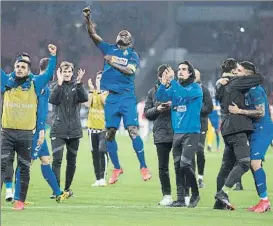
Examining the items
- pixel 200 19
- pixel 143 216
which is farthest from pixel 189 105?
pixel 200 19

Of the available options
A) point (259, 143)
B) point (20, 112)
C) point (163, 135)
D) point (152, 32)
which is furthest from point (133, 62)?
point (152, 32)

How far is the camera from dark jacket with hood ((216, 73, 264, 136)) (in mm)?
13336

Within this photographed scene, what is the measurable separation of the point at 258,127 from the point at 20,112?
3.00 meters

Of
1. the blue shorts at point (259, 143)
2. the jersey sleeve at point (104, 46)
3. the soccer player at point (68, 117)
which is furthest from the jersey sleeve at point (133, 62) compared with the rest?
the blue shorts at point (259, 143)

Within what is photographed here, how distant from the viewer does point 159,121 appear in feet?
47.0

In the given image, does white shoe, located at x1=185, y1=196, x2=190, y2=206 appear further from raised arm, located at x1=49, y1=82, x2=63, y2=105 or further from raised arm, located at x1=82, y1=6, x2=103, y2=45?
raised arm, located at x1=82, y1=6, x2=103, y2=45

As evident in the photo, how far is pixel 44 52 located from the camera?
133 ft

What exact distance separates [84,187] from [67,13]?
2365 cm

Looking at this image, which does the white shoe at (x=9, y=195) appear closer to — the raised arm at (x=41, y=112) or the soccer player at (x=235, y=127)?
the raised arm at (x=41, y=112)

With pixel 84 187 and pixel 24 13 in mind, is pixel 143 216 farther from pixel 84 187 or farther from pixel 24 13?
pixel 24 13

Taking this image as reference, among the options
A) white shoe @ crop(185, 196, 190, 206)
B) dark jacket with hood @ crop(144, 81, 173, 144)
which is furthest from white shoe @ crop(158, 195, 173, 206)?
dark jacket with hood @ crop(144, 81, 173, 144)

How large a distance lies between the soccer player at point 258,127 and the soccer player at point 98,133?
4459mm

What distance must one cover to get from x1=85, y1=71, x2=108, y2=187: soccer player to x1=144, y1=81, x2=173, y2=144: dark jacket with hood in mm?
3256

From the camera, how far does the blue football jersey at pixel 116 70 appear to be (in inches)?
612
